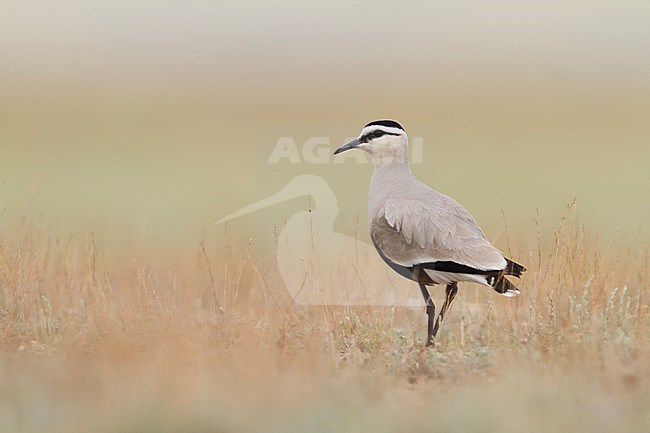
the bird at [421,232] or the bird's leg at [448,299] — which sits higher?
the bird at [421,232]

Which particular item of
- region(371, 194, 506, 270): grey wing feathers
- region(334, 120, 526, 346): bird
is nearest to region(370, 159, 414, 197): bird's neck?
region(334, 120, 526, 346): bird

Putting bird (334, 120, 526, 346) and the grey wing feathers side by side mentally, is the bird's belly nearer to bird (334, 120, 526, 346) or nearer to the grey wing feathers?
bird (334, 120, 526, 346)

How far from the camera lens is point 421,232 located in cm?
923

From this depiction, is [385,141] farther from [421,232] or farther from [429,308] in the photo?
[429,308]

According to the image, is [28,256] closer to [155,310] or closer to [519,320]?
[155,310]

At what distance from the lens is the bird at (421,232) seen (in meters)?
9.08

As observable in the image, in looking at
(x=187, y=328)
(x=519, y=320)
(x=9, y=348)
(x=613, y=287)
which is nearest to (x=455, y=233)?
(x=519, y=320)

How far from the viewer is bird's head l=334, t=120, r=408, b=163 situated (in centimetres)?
962

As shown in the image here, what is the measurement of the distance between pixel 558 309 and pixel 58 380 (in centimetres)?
506

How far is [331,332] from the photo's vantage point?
9.20 metres

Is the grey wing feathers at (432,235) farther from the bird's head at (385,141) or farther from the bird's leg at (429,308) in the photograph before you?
the bird's head at (385,141)

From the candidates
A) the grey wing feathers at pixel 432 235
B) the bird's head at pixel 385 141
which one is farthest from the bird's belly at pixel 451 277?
the bird's head at pixel 385 141

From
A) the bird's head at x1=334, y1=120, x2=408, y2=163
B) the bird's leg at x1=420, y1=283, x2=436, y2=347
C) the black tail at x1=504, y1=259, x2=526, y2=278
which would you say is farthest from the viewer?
the bird's head at x1=334, y1=120, x2=408, y2=163

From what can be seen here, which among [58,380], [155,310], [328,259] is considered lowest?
[58,380]
